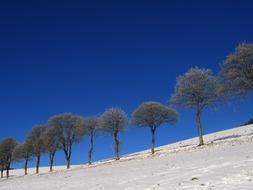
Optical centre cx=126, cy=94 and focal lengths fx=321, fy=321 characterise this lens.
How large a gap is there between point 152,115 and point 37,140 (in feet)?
100

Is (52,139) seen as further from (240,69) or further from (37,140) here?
(240,69)

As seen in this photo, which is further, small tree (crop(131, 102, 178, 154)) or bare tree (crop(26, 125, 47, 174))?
bare tree (crop(26, 125, 47, 174))

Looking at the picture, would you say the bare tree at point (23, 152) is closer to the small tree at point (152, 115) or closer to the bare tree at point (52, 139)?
the bare tree at point (52, 139)

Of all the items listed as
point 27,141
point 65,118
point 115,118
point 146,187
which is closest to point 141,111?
point 115,118

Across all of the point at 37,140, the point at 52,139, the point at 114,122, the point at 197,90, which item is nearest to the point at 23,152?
the point at 37,140

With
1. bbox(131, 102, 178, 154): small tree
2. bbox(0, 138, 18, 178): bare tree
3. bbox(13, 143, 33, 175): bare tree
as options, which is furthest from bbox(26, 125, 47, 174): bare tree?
bbox(131, 102, 178, 154): small tree

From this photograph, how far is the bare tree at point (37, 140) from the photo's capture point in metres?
75.8

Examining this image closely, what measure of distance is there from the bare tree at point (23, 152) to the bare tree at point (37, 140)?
1147mm

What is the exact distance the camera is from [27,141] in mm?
80250

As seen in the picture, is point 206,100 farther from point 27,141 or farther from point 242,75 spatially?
point 27,141

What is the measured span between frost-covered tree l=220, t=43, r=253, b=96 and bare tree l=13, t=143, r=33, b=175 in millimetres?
52767

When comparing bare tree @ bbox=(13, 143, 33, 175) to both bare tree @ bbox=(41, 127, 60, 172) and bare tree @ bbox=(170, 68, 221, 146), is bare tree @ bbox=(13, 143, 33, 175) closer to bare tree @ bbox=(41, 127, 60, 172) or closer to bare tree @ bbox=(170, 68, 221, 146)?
bare tree @ bbox=(41, 127, 60, 172)

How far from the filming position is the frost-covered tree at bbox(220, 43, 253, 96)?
4472cm

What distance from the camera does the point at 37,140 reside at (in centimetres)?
7662
